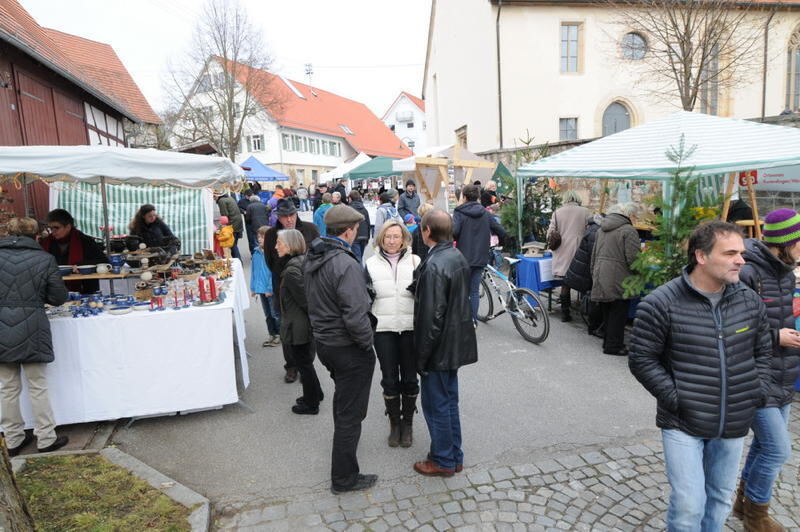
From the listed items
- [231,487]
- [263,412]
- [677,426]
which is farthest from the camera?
[263,412]

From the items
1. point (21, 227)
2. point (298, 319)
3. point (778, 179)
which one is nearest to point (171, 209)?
point (21, 227)

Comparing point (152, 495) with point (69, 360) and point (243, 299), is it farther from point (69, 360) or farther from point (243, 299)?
point (243, 299)

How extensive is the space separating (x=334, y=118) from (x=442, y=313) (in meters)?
50.6

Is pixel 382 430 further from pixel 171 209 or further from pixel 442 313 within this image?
pixel 171 209

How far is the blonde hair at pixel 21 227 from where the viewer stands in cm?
398

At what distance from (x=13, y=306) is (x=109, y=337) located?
0.73 meters

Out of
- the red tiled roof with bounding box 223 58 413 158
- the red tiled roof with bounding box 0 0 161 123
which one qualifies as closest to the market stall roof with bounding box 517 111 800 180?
the red tiled roof with bounding box 0 0 161 123

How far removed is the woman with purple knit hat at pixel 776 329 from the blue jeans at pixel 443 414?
5.62 ft

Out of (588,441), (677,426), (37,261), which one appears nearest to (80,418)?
(37,261)

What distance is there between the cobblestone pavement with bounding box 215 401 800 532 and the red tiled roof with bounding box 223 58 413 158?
38.7 meters

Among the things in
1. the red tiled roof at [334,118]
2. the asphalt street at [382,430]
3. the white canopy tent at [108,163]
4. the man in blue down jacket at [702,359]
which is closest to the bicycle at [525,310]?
the asphalt street at [382,430]

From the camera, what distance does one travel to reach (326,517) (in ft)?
10.5

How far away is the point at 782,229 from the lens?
272 cm

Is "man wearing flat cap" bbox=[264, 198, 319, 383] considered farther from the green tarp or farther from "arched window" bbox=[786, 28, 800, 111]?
"arched window" bbox=[786, 28, 800, 111]
